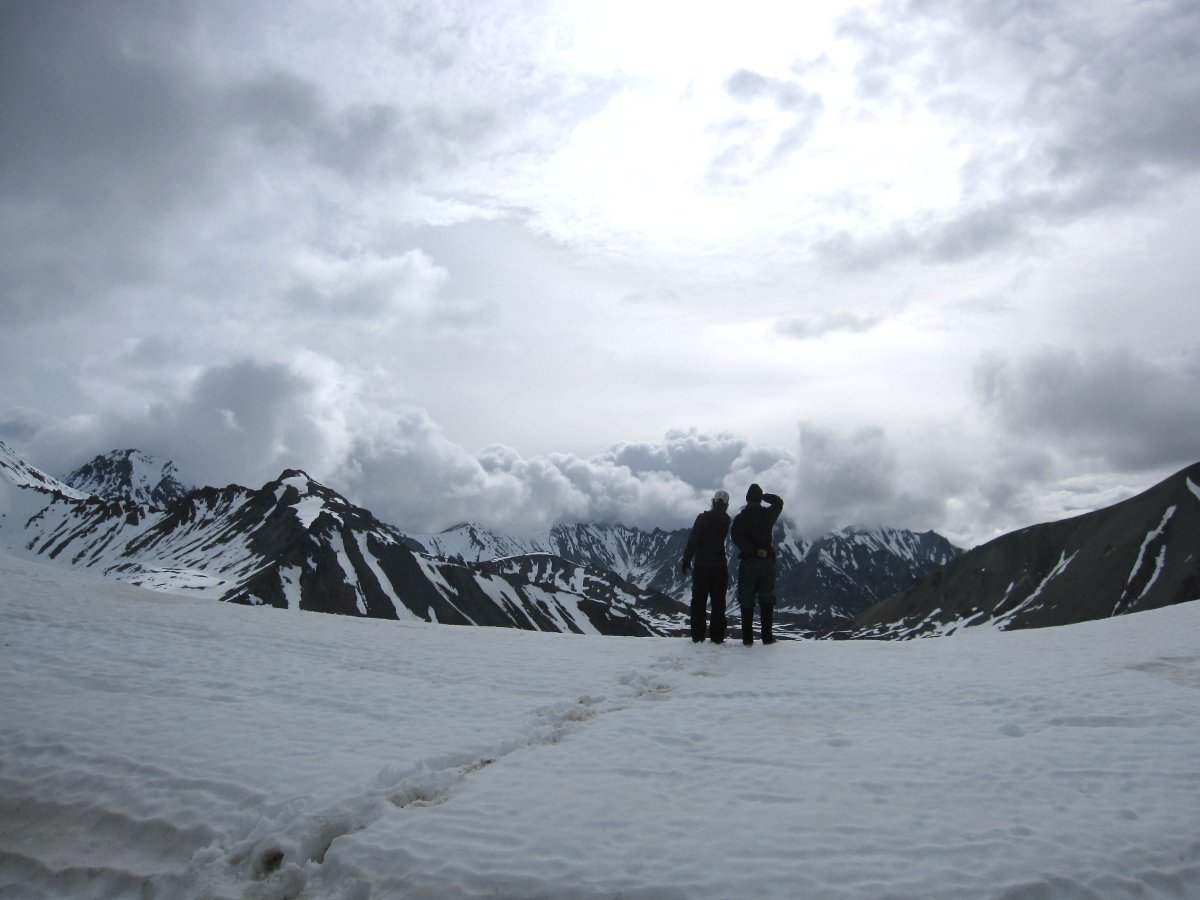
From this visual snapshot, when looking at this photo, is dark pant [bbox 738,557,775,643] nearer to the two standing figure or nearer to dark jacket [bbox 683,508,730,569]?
the two standing figure

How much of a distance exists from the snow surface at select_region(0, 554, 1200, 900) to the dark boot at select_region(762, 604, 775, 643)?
2283 millimetres

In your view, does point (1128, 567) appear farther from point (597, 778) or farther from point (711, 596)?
point (597, 778)

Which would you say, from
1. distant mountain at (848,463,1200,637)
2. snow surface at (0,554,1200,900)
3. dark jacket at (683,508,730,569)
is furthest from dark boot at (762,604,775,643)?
distant mountain at (848,463,1200,637)

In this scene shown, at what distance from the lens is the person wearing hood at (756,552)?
16.9 meters

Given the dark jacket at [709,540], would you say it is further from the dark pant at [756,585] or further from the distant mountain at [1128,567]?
the distant mountain at [1128,567]

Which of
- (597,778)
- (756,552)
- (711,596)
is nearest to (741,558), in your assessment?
(756,552)

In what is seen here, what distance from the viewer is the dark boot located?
17203 mm

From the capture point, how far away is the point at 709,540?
57.2 ft

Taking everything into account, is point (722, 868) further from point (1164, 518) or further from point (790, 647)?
point (1164, 518)

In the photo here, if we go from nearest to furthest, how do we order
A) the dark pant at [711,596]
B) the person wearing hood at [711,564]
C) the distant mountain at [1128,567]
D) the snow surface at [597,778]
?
the snow surface at [597,778]
the person wearing hood at [711,564]
the dark pant at [711,596]
the distant mountain at [1128,567]

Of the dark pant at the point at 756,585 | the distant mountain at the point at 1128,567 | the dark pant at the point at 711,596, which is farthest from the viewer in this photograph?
the distant mountain at the point at 1128,567

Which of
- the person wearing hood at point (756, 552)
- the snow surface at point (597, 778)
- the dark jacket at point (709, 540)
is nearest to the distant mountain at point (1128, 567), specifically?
the person wearing hood at point (756, 552)

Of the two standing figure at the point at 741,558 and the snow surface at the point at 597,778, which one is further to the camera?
the two standing figure at the point at 741,558

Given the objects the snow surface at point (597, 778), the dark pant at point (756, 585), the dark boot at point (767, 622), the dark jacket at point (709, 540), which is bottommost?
the snow surface at point (597, 778)
